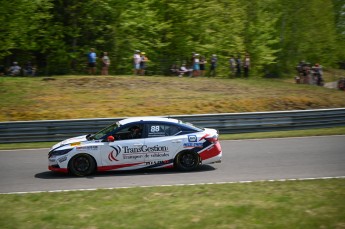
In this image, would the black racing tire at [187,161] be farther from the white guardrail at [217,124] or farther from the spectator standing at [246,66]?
the spectator standing at [246,66]

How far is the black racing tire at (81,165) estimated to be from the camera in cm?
1224

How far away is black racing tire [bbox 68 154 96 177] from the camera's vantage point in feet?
40.2

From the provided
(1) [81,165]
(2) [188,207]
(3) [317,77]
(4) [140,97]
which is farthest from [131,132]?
(3) [317,77]

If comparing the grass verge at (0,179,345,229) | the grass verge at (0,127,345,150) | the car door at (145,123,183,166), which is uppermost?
the car door at (145,123,183,166)

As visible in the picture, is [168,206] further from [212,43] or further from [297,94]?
[212,43]

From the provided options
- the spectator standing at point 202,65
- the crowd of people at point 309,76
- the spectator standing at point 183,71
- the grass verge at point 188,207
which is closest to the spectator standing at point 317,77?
the crowd of people at point 309,76

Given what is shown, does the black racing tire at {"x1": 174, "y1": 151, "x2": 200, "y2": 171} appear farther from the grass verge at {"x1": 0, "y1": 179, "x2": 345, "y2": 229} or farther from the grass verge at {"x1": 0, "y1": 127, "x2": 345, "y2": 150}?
the grass verge at {"x1": 0, "y1": 127, "x2": 345, "y2": 150}

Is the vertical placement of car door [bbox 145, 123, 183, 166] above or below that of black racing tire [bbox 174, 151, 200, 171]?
above

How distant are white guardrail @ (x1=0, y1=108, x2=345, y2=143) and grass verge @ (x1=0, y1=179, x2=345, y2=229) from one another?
8.27 metres

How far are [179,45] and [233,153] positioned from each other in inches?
952

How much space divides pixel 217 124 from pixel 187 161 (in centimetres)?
661

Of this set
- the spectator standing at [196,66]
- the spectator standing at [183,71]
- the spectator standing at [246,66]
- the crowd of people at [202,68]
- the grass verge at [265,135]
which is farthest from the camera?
the spectator standing at [246,66]

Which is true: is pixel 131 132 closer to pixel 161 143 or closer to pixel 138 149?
pixel 138 149

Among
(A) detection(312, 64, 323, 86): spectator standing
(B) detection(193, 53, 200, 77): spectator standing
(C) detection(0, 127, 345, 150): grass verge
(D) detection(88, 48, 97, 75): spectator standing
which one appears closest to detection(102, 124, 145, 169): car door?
(C) detection(0, 127, 345, 150): grass verge
